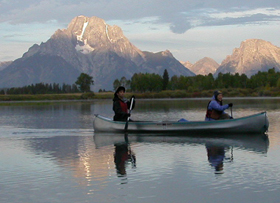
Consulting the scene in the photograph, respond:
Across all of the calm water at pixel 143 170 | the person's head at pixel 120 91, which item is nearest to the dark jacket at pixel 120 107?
the person's head at pixel 120 91

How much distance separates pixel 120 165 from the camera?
18906 mm

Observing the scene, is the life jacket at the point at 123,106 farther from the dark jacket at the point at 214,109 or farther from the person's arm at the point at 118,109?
the dark jacket at the point at 214,109

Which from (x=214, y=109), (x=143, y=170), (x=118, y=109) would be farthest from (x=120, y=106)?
(x=143, y=170)

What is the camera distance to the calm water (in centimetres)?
1379

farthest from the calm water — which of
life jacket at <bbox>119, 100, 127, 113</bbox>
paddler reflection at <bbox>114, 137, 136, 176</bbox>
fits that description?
life jacket at <bbox>119, 100, 127, 113</bbox>

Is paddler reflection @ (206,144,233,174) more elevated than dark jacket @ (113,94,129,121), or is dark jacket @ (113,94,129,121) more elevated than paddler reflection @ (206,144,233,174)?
dark jacket @ (113,94,129,121)

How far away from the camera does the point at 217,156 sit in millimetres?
20734

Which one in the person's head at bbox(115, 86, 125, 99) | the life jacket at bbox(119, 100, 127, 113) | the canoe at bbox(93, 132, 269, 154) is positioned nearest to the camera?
the canoe at bbox(93, 132, 269, 154)

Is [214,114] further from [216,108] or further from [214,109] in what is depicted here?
[216,108]

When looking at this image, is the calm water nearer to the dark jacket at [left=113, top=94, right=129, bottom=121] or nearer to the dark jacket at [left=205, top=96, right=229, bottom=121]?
the dark jacket at [left=205, top=96, right=229, bottom=121]

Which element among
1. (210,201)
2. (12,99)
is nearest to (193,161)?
(210,201)

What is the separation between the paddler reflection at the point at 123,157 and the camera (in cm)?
1818

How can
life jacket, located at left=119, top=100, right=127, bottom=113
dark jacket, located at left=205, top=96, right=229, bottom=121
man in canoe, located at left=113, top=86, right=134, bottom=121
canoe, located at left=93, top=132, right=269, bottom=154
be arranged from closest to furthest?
canoe, located at left=93, top=132, right=269, bottom=154 < dark jacket, located at left=205, top=96, right=229, bottom=121 < man in canoe, located at left=113, top=86, right=134, bottom=121 < life jacket, located at left=119, top=100, right=127, bottom=113

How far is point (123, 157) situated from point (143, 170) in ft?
12.6
